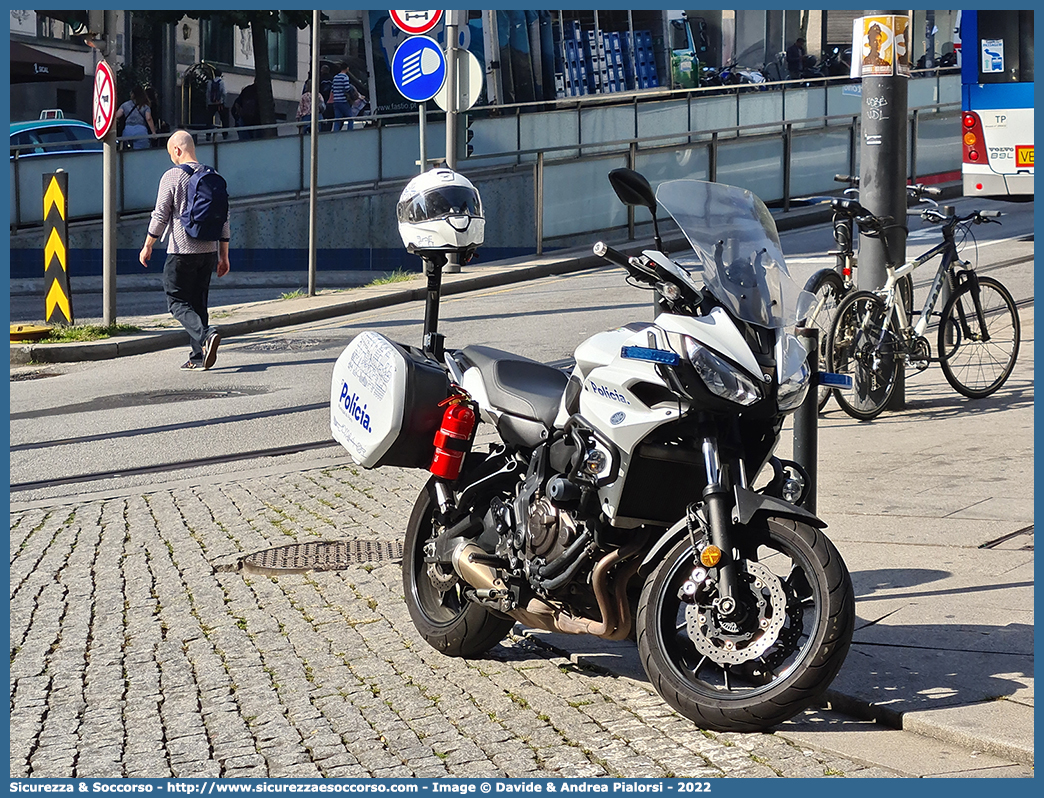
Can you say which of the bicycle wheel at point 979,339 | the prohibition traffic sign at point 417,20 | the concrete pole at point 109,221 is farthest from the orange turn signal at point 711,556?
the prohibition traffic sign at point 417,20

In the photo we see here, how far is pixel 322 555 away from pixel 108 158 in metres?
8.74

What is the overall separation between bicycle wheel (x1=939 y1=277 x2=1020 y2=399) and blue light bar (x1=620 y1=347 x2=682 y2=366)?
216 inches

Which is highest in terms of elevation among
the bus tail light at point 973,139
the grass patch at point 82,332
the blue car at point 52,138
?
the blue car at point 52,138

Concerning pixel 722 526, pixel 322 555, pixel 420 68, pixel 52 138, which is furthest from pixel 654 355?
pixel 52 138

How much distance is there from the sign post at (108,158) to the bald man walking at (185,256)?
174 cm

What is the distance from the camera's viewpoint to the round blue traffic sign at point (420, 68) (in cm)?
1603

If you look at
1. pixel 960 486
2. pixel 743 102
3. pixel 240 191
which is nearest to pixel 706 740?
pixel 960 486

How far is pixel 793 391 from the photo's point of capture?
4238mm

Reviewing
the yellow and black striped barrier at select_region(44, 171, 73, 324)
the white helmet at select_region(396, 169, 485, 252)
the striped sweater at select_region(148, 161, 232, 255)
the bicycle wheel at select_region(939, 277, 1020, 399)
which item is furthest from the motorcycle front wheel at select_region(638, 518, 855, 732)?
the yellow and black striped barrier at select_region(44, 171, 73, 324)

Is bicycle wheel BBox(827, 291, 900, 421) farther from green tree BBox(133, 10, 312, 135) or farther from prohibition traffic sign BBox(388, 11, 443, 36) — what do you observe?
green tree BBox(133, 10, 312, 135)

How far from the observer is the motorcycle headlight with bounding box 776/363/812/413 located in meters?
4.22

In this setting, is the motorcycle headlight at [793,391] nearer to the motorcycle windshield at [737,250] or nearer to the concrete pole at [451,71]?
the motorcycle windshield at [737,250]

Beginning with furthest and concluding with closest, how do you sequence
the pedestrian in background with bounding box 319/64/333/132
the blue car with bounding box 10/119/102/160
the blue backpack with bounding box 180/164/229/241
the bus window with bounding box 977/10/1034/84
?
the pedestrian in background with bounding box 319/64/333/132 < the blue car with bounding box 10/119/102/160 < the bus window with bounding box 977/10/1034/84 < the blue backpack with bounding box 180/164/229/241

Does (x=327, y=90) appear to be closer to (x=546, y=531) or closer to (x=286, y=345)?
(x=286, y=345)
